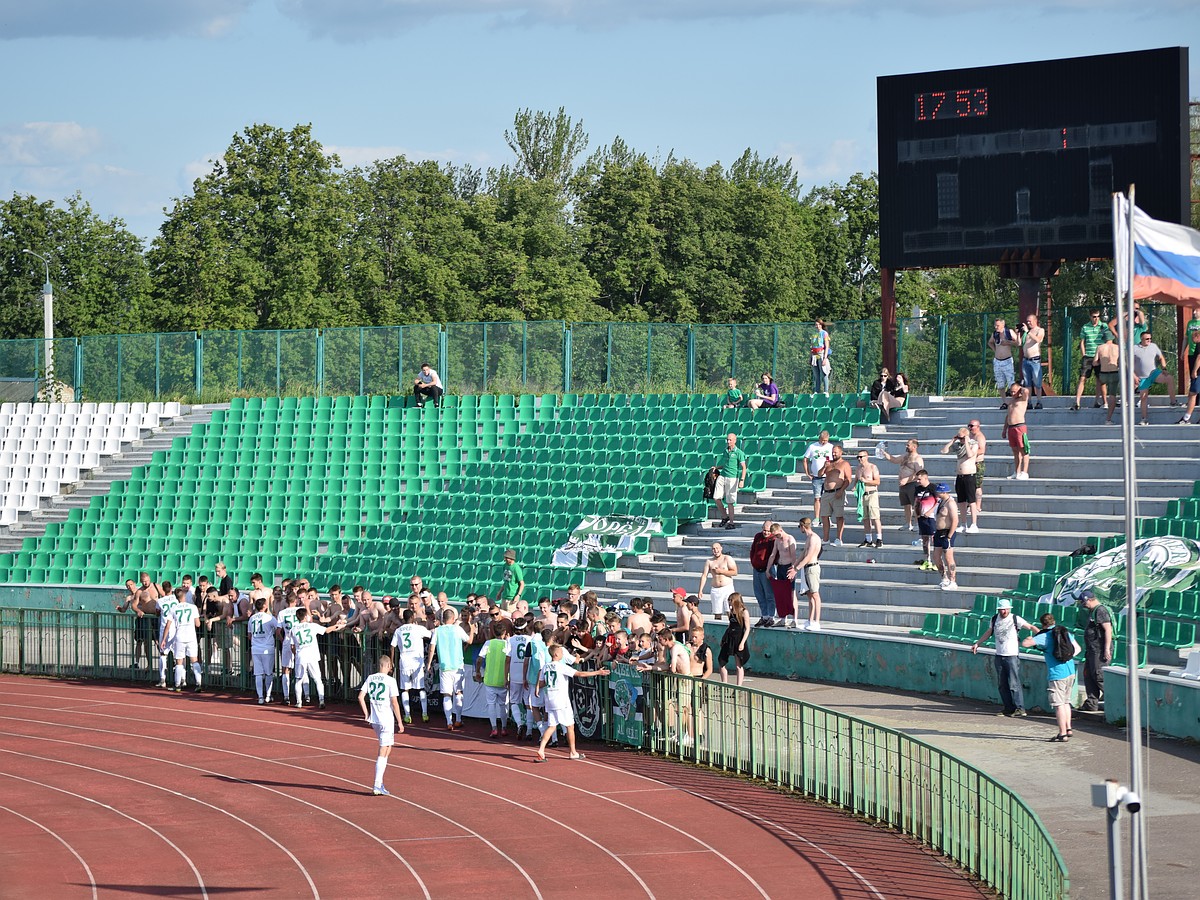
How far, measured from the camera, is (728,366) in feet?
119

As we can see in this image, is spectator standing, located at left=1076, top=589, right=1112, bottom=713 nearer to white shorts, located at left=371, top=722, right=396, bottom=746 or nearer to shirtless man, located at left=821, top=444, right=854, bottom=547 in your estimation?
shirtless man, located at left=821, top=444, right=854, bottom=547

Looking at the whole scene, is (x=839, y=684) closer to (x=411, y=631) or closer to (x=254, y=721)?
(x=411, y=631)

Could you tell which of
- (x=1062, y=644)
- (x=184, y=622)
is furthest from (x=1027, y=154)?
(x=184, y=622)

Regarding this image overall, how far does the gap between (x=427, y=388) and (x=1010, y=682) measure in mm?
18806

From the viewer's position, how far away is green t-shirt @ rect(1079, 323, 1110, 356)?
88.3ft

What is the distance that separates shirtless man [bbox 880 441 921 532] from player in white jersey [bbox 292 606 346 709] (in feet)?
28.5

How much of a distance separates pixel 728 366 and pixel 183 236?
25.0 m

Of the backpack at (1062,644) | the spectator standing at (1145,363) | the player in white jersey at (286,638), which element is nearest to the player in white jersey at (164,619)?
the player in white jersey at (286,638)

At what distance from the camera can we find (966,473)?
24.2m

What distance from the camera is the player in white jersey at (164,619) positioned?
24291 millimetres

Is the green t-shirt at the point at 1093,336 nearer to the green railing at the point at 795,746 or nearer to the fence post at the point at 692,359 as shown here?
the fence post at the point at 692,359

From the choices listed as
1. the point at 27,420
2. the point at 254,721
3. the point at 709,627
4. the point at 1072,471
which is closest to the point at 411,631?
the point at 254,721

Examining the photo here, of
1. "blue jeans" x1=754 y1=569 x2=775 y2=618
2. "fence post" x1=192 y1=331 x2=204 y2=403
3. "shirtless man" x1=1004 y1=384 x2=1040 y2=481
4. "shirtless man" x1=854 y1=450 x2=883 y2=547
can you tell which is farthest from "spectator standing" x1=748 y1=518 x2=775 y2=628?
"fence post" x1=192 y1=331 x2=204 y2=403

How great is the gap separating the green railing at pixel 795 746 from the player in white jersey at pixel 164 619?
0.40m
